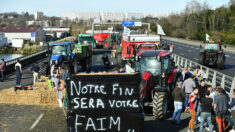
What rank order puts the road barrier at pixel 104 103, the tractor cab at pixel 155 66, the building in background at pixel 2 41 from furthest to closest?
the building in background at pixel 2 41 < the tractor cab at pixel 155 66 < the road barrier at pixel 104 103

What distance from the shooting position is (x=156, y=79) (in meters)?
14.0

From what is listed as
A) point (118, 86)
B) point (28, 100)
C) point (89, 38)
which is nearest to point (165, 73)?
point (118, 86)

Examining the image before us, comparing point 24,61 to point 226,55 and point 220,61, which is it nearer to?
point 220,61

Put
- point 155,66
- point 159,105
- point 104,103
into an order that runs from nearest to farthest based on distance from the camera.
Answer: point 104,103 → point 159,105 → point 155,66

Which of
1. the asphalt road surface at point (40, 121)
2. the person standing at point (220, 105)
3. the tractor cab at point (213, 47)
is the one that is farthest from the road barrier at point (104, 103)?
the tractor cab at point (213, 47)

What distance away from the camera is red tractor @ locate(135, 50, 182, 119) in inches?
505

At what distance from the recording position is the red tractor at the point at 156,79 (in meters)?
12.8

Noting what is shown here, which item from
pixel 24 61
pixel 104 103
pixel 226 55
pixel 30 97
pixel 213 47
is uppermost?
pixel 213 47

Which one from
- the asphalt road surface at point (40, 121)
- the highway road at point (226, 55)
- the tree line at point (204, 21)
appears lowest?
the highway road at point (226, 55)

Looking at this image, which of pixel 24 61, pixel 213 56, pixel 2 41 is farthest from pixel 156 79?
pixel 2 41

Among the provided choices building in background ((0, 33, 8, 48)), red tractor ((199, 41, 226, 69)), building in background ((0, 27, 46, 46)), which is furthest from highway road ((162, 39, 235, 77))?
building in background ((0, 27, 46, 46))

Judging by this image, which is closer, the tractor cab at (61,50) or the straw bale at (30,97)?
the straw bale at (30,97)

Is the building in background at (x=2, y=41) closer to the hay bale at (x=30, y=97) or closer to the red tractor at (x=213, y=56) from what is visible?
the red tractor at (x=213, y=56)

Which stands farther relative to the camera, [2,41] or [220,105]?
[2,41]
